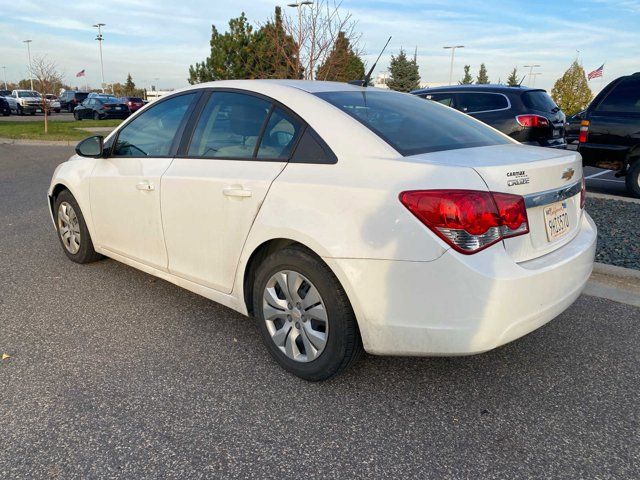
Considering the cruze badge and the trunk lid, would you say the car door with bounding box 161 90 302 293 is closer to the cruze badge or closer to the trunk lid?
the trunk lid

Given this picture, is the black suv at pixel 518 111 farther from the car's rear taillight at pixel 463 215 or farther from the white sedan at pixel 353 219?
the car's rear taillight at pixel 463 215

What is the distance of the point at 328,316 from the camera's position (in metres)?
2.64

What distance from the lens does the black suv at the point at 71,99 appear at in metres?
41.4

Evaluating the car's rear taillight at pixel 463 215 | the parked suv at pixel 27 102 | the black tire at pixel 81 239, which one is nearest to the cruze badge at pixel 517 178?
the car's rear taillight at pixel 463 215

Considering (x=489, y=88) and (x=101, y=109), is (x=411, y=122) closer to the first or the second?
(x=489, y=88)

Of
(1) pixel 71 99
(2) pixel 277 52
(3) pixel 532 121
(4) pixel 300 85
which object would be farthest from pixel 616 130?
(1) pixel 71 99

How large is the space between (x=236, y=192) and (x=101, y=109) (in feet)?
101

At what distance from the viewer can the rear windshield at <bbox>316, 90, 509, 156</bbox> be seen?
9.20 ft

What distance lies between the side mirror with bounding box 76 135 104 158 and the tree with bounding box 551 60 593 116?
45.1m

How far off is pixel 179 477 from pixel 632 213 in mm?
6539

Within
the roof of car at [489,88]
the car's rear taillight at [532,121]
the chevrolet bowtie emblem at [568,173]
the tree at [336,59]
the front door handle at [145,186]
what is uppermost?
the tree at [336,59]

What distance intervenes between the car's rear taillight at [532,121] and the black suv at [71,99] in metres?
40.1

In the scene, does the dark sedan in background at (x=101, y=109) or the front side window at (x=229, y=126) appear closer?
the front side window at (x=229, y=126)

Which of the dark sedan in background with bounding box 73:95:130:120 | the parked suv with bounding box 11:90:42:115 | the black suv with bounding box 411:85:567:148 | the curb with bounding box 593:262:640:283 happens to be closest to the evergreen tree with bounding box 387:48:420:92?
the dark sedan in background with bounding box 73:95:130:120
